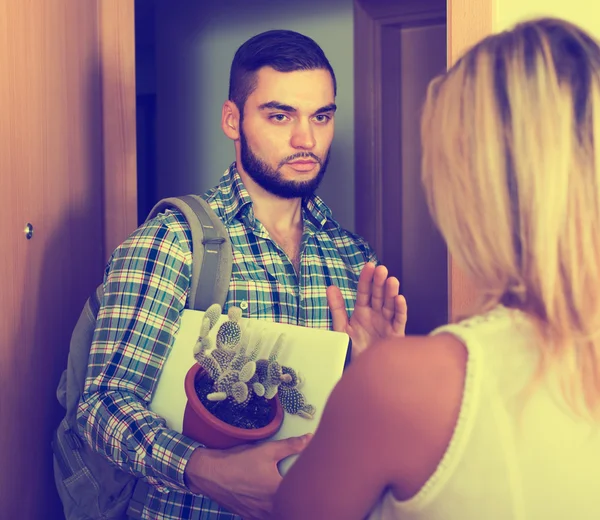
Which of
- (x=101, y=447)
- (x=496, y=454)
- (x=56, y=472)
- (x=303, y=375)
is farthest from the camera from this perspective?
(x=56, y=472)

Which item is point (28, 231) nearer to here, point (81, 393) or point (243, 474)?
point (81, 393)

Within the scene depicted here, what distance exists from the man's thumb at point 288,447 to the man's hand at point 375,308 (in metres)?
0.33

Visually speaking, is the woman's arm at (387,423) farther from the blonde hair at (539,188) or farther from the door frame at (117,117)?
the door frame at (117,117)

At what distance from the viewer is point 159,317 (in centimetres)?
138

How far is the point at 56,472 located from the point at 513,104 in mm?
1217

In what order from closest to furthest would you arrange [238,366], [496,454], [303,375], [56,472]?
[496,454] < [238,366] < [303,375] < [56,472]

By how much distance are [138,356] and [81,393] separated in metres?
0.22

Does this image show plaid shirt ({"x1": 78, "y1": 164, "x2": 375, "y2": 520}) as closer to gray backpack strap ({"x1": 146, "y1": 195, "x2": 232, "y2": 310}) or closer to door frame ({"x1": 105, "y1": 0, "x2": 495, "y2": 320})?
gray backpack strap ({"x1": 146, "y1": 195, "x2": 232, "y2": 310})

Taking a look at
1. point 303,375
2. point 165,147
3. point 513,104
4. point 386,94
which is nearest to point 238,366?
point 303,375

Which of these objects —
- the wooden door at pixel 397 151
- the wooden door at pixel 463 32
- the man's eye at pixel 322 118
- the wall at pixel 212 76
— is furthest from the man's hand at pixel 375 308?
the wall at pixel 212 76

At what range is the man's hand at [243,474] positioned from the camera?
3.74ft

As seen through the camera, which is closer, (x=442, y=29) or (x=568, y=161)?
(x=568, y=161)

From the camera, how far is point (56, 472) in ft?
5.06

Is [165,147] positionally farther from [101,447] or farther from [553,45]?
[553,45]
